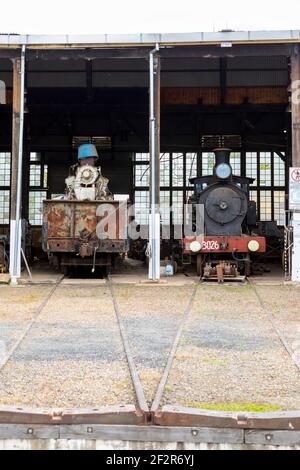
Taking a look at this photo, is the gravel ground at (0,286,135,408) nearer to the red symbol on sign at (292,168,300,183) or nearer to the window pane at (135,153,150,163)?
the red symbol on sign at (292,168,300,183)

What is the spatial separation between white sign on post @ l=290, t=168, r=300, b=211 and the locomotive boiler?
1.18 m

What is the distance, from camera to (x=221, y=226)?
1415cm

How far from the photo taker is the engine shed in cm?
1326

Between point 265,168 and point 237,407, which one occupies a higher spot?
point 265,168

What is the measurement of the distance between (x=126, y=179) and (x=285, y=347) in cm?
1814

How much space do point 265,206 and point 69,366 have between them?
782 inches

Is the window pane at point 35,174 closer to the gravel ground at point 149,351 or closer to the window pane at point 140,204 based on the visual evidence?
the window pane at point 140,204

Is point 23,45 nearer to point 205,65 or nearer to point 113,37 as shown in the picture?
point 113,37

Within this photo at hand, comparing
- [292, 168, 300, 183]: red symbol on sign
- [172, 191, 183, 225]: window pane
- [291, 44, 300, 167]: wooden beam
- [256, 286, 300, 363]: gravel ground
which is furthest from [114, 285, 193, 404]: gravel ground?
[172, 191, 183, 225]: window pane

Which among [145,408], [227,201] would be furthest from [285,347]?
[227,201]

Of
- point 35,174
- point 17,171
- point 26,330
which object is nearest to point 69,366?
point 26,330

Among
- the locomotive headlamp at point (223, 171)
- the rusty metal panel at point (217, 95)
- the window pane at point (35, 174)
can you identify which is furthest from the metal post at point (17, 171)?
the window pane at point (35, 174)

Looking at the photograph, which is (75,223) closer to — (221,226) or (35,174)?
(221,226)

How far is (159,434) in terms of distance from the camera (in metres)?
3.67
